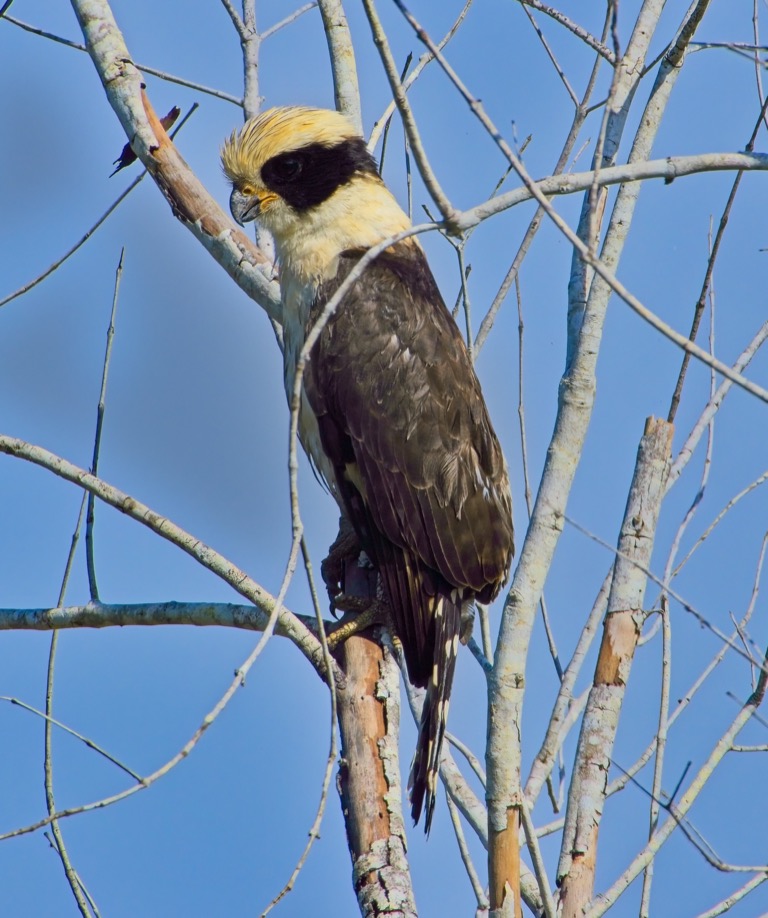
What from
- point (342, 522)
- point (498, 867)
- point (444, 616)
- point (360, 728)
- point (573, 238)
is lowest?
point (498, 867)

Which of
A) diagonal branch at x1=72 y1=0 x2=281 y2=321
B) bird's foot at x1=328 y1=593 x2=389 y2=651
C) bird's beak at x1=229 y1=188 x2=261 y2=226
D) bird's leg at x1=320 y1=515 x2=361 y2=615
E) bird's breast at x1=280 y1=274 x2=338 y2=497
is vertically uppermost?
bird's beak at x1=229 y1=188 x2=261 y2=226

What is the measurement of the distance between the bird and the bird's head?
0.12 feet

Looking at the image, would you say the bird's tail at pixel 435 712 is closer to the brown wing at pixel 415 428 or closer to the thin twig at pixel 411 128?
the brown wing at pixel 415 428

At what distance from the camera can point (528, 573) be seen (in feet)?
10.6

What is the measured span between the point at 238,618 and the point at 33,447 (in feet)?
Answer: 2.54

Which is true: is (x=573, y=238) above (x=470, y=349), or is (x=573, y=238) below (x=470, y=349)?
below

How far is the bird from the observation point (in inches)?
155

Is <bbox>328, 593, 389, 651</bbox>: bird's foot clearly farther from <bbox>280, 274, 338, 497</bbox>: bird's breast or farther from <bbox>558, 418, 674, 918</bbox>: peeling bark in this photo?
<bbox>558, 418, 674, 918</bbox>: peeling bark

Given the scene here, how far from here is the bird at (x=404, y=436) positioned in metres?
3.95

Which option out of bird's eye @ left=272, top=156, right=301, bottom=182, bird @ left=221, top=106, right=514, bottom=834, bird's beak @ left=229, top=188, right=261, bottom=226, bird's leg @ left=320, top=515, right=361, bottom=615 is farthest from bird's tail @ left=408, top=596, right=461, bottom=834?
bird's eye @ left=272, top=156, right=301, bottom=182

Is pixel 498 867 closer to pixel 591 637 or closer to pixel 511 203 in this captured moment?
pixel 591 637

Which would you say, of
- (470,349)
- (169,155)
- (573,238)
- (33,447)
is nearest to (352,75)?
(169,155)

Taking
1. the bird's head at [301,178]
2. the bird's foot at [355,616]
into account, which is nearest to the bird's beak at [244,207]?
the bird's head at [301,178]

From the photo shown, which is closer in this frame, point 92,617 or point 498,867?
point 498,867
